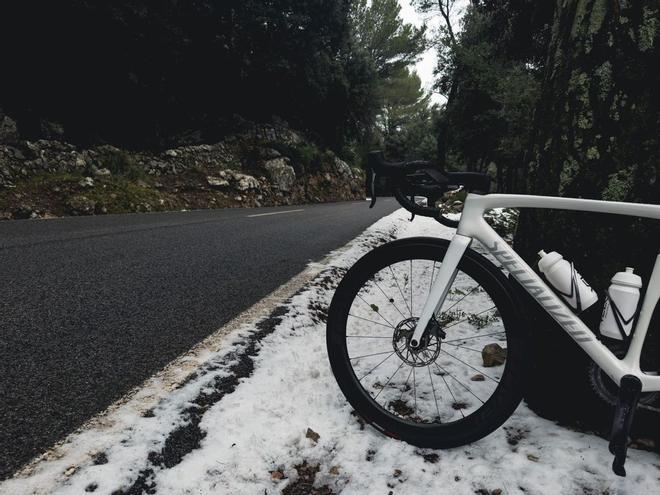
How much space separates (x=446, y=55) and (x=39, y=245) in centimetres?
2801

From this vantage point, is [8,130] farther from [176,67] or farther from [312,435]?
[312,435]

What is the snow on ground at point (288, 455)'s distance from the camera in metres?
1.32

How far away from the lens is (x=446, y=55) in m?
26.9

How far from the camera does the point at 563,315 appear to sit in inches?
56.9

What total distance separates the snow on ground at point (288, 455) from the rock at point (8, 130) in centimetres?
1272

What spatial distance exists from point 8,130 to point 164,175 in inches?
198

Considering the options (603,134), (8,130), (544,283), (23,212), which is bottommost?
(23,212)

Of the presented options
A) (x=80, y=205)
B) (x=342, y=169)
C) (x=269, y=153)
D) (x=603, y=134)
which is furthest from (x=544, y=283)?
(x=342, y=169)

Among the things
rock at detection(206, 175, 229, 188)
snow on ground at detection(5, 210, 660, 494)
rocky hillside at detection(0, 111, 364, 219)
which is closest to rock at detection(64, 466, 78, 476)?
snow on ground at detection(5, 210, 660, 494)

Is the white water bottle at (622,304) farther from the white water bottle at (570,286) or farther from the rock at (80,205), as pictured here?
the rock at (80,205)

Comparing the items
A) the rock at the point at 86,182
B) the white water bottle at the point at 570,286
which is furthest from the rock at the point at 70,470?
the rock at the point at 86,182

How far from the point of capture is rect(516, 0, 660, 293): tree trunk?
59.4 inches

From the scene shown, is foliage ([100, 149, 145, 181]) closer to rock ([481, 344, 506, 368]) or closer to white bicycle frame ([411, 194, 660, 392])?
rock ([481, 344, 506, 368])

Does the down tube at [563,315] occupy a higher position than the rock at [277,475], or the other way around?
the down tube at [563,315]
